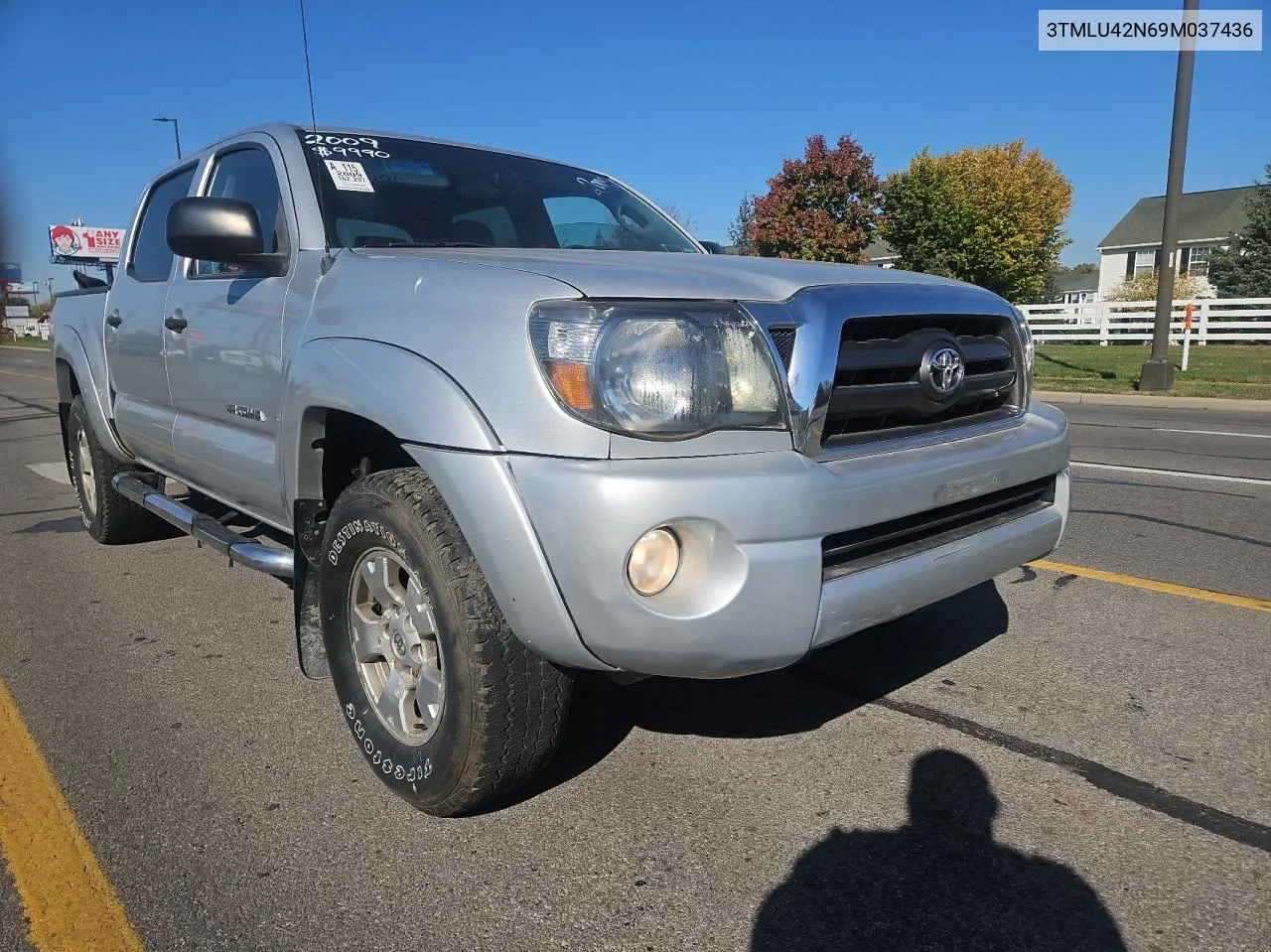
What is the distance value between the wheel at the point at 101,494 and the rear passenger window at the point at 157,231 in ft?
3.25

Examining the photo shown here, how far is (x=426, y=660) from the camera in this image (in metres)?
2.41

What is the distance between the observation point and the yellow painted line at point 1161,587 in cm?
402

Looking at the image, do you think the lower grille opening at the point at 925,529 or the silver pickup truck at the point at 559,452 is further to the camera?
the lower grille opening at the point at 925,529

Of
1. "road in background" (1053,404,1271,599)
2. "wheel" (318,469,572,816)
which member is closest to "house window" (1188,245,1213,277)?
"road in background" (1053,404,1271,599)

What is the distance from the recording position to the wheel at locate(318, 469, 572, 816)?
2.19 meters

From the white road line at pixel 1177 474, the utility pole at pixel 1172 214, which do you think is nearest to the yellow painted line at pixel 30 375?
the white road line at pixel 1177 474

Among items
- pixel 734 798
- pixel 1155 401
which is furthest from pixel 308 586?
pixel 1155 401

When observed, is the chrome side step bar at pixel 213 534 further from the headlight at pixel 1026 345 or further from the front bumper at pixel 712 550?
the headlight at pixel 1026 345

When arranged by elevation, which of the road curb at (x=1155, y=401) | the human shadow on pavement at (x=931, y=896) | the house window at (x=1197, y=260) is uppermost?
the house window at (x=1197, y=260)

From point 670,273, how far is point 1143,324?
26360 mm

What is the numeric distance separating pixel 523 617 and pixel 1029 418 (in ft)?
5.92

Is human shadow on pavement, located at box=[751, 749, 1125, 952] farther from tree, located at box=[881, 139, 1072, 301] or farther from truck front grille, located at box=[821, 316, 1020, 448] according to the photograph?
tree, located at box=[881, 139, 1072, 301]

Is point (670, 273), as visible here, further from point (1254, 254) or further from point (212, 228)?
point (1254, 254)

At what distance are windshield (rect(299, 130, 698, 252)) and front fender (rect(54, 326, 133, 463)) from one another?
220 cm
